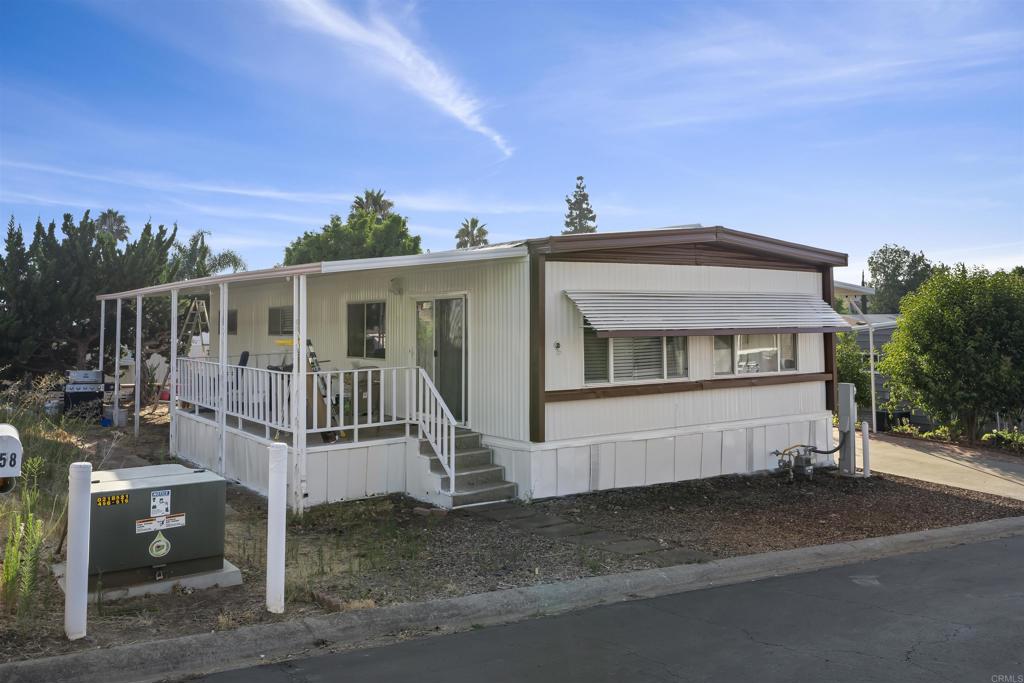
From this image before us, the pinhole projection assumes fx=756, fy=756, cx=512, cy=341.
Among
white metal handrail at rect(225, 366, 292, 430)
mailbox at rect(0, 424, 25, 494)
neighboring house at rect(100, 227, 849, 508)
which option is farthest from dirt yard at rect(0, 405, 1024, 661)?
white metal handrail at rect(225, 366, 292, 430)

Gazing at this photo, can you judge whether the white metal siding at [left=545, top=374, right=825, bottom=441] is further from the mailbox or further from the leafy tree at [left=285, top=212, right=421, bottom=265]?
the leafy tree at [left=285, top=212, right=421, bottom=265]

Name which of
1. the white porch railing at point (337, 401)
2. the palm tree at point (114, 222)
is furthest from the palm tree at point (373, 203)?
the white porch railing at point (337, 401)

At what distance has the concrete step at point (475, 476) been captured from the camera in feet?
28.2

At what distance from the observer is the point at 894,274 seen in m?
55.2

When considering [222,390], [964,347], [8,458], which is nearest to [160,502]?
[8,458]

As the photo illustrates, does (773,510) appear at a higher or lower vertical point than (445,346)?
lower

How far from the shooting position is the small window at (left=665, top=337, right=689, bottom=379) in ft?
33.1

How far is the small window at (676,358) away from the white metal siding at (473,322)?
2.27m

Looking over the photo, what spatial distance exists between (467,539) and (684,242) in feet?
16.6

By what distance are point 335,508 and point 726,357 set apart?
19.1 ft

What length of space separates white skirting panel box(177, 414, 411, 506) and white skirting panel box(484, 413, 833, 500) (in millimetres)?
1252

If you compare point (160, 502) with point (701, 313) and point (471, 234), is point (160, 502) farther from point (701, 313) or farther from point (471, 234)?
point (471, 234)

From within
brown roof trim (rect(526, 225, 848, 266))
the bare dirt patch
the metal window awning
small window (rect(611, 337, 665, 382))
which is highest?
brown roof trim (rect(526, 225, 848, 266))

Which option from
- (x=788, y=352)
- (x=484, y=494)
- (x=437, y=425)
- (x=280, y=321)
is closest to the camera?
(x=484, y=494)
